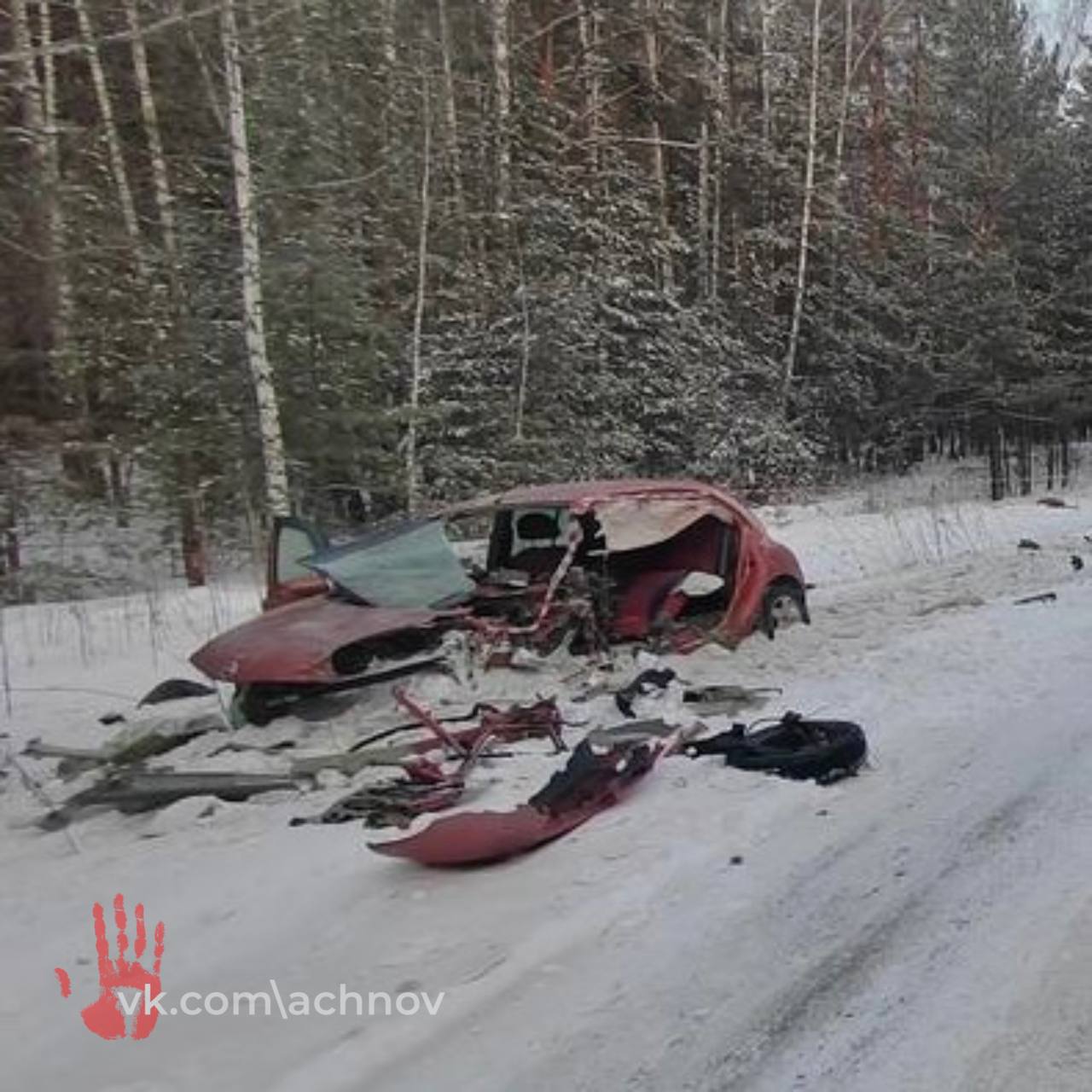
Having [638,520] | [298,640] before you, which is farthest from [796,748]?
[638,520]

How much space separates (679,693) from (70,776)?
3459 mm

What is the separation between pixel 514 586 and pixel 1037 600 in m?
4.34

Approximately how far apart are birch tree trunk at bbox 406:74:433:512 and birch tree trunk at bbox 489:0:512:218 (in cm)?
200

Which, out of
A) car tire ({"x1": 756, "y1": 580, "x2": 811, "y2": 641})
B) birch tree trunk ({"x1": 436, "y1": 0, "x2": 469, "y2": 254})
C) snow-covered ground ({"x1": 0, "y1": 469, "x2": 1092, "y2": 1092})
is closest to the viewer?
snow-covered ground ({"x1": 0, "y1": 469, "x2": 1092, "y2": 1092})

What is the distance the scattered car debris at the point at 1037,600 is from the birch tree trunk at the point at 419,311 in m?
10.4

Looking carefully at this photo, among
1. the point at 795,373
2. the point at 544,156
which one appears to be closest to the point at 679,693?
the point at 544,156

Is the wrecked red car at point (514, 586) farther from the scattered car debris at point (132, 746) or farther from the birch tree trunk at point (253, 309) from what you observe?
the birch tree trunk at point (253, 309)

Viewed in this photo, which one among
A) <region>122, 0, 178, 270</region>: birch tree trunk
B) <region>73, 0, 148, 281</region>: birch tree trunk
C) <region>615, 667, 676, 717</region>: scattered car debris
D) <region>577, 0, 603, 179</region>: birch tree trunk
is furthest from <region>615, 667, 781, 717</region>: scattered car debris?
<region>577, 0, 603, 179</region>: birch tree trunk

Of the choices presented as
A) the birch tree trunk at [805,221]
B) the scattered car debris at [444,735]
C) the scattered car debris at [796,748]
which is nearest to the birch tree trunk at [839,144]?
the birch tree trunk at [805,221]

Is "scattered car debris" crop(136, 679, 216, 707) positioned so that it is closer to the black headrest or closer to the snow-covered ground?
the snow-covered ground

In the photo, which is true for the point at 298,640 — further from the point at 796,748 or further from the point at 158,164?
the point at 158,164

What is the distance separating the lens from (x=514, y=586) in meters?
9.02

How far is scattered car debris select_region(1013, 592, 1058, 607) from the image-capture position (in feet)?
34.1

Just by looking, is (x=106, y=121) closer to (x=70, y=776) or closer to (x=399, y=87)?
(x=399, y=87)
